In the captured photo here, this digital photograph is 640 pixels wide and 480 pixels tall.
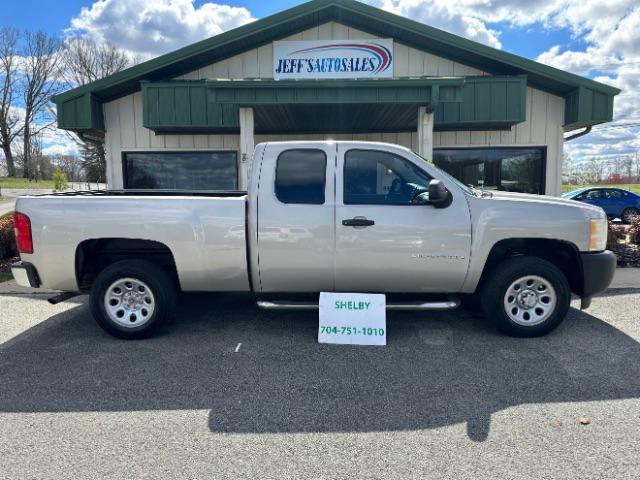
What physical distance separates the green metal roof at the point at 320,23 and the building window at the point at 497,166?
1463mm

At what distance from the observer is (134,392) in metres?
3.44

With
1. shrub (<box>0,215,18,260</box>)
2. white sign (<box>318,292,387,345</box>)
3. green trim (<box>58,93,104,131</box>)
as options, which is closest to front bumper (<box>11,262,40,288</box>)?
white sign (<box>318,292,387,345</box>)

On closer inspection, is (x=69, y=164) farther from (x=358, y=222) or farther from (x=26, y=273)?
(x=358, y=222)

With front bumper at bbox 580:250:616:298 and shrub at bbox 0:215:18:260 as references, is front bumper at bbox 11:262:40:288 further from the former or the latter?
front bumper at bbox 580:250:616:298

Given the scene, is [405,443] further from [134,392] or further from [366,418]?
[134,392]

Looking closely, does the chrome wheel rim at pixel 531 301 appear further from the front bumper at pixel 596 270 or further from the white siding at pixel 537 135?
the white siding at pixel 537 135

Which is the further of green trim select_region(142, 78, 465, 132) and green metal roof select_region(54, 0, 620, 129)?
green metal roof select_region(54, 0, 620, 129)

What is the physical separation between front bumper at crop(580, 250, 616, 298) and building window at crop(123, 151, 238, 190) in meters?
7.57

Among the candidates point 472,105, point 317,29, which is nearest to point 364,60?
point 317,29

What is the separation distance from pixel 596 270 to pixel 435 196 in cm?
186

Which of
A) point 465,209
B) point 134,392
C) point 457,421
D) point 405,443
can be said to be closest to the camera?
point 405,443

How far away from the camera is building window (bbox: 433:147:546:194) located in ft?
33.5

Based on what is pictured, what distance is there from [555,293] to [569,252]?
19.5 inches

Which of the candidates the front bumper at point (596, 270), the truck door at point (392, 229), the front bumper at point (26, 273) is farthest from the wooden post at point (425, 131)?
the front bumper at point (26, 273)
